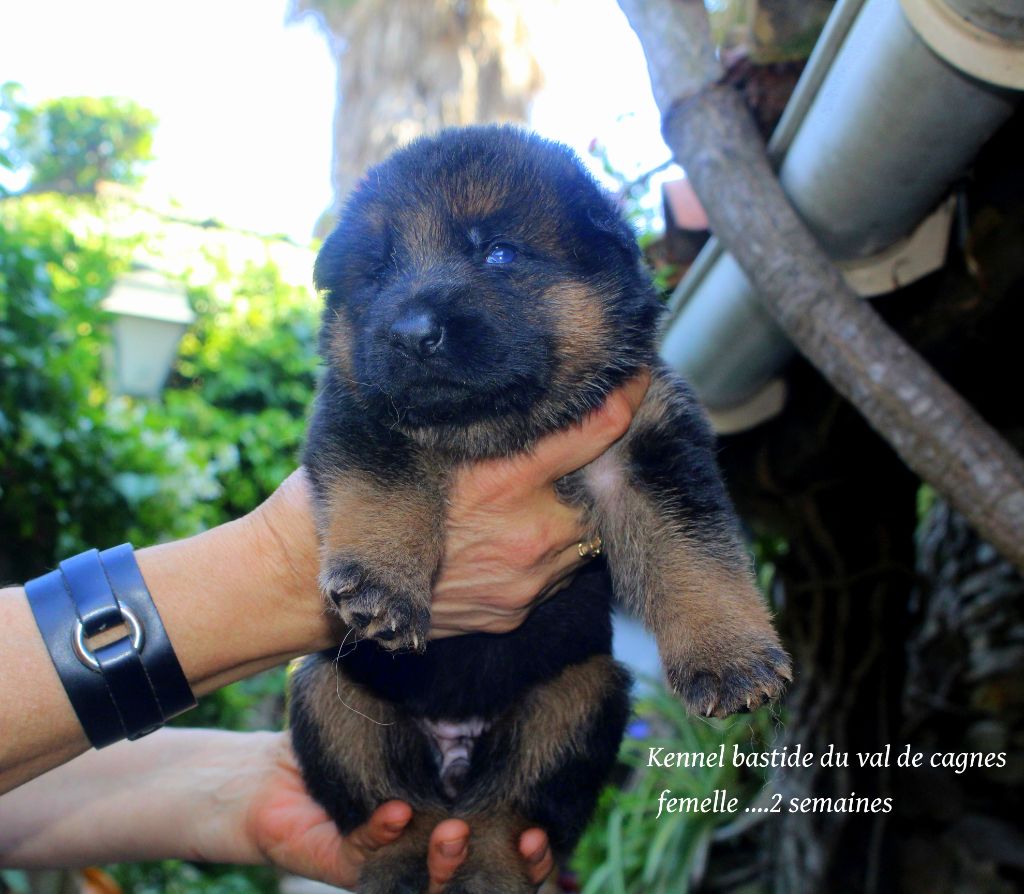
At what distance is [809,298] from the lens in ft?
7.73

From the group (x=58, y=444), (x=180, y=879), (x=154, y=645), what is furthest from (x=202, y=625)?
(x=180, y=879)

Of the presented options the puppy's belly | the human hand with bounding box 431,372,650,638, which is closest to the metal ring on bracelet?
the human hand with bounding box 431,372,650,638

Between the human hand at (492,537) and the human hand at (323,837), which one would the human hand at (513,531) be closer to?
the human hand at (492,537)

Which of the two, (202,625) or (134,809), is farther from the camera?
(134,809)

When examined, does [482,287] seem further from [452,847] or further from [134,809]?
[134,809]

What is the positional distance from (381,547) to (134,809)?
1.29m

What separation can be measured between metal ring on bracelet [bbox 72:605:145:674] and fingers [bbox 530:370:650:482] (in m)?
0.97

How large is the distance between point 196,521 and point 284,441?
178 centimetres

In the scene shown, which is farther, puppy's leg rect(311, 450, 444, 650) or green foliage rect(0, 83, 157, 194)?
green foliage rect(0, 83, 157, 194)

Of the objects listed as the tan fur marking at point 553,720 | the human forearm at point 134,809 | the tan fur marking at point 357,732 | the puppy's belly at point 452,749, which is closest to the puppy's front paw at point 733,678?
the tan fur marking at point 553,720

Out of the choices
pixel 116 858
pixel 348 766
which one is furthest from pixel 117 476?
pixel 348 766

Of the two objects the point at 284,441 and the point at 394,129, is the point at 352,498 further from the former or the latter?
the point at 394,129

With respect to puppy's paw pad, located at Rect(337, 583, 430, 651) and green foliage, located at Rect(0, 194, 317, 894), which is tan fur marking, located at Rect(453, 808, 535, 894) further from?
green foliage, located at Rect(0, 194, 317, 894)

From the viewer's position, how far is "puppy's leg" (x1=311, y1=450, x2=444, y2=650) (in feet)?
6.13
